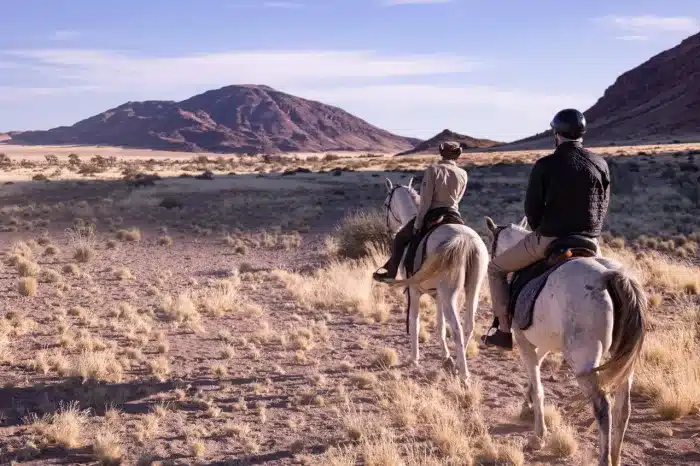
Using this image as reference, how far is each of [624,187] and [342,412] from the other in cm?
2730

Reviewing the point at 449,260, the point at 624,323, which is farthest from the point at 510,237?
the point at 624,323

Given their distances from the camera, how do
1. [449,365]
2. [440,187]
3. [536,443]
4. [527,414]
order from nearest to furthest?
[536,443] < [527,414] < [440,187] < [449,365]

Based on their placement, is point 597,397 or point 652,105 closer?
point 597,397

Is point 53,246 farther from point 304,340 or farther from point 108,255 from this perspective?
point 304,340

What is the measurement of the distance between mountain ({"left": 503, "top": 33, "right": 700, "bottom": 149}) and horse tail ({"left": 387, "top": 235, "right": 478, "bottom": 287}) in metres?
85.6

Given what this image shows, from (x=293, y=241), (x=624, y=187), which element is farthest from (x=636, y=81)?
(x=293, y=241)

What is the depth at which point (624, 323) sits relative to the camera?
4.38 meters

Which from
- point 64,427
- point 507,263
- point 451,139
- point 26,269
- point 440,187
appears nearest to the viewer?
point 507,263

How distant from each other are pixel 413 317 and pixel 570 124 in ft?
12.0

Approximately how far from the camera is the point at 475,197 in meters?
29.4

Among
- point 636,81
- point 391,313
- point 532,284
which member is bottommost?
Result: point 391,313

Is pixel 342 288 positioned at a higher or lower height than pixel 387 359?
higher

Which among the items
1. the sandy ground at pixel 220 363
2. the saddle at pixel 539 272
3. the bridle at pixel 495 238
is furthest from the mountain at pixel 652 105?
the saddle at pixel 539 272

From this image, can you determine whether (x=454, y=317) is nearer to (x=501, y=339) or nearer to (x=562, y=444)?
(x=501, y=339)
